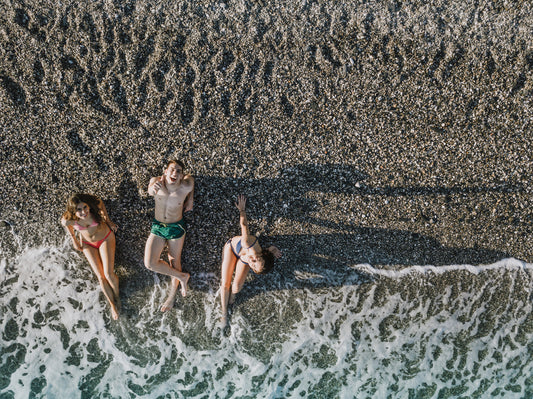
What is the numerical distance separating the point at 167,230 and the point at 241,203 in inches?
35.8

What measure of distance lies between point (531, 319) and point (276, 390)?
11.2ft

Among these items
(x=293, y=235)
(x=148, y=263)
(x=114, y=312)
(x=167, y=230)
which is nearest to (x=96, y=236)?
(x=148, y=263)

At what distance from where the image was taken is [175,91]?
14.3 ft

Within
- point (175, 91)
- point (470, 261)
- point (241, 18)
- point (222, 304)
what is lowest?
point (222, 304)

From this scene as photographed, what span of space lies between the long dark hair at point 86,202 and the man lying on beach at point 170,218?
0.62m

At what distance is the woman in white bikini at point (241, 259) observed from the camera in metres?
4.24

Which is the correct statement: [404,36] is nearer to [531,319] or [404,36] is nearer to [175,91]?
[175,91]

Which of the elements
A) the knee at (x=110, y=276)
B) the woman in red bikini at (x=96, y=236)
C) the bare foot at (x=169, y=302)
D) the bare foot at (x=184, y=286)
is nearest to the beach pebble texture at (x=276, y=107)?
the woman in red bikini at (x=96, y=236)

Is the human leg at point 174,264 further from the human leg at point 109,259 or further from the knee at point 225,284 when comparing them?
the human leg at point 109,259

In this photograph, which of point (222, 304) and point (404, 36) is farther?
point (222, 304)

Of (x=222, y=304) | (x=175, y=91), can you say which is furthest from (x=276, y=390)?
(x=175, y=91)

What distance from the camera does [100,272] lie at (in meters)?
4.49

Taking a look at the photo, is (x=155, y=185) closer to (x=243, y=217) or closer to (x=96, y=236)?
(x=96, y=236)

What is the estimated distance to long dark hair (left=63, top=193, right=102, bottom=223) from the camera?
4.06 m
